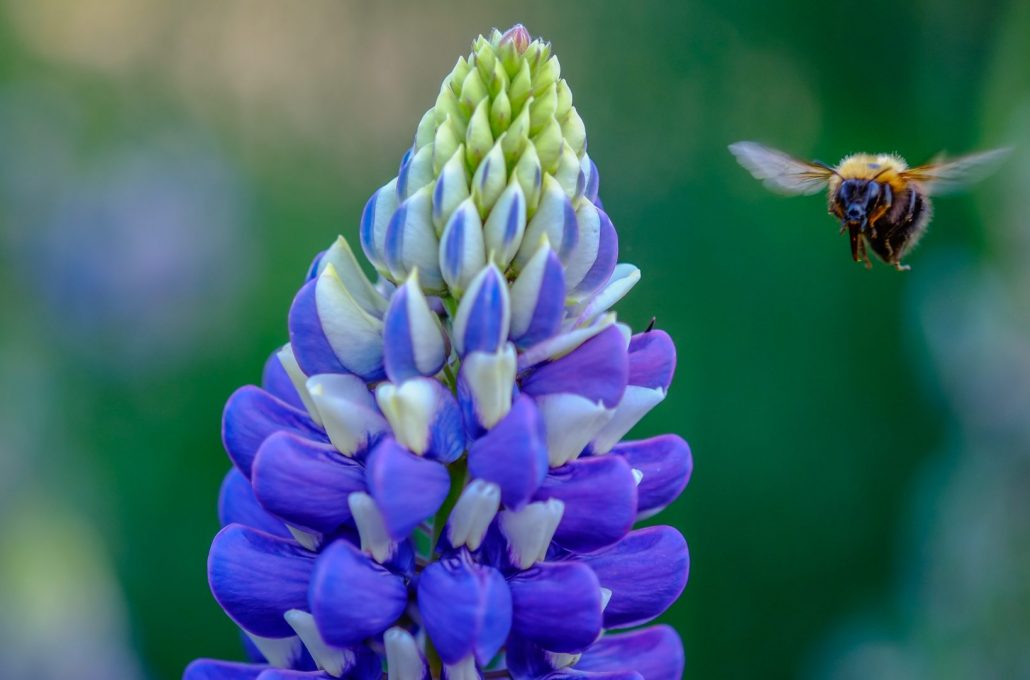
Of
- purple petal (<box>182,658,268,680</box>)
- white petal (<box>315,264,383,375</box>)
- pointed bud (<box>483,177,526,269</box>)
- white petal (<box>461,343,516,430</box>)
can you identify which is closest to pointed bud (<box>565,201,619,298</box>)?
pointed bud (<box>483,177,526,269</box>)

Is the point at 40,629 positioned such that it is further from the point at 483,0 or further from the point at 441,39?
the point at 483,0

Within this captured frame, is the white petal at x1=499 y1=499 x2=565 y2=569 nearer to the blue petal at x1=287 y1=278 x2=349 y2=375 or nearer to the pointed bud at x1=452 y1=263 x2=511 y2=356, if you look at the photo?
the pointed bud at x1=452 y1=263 x2=511 y2=356

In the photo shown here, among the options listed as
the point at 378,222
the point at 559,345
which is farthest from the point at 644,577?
the point at 378,222

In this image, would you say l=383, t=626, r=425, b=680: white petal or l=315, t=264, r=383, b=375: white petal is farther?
l=315, t=264, r=383, b=375: white petal

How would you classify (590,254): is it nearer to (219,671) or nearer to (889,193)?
(219,671)

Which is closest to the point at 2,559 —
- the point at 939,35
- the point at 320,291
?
the point at 320,291

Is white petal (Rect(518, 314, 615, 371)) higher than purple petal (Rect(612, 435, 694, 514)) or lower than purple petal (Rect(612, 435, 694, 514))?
higher
